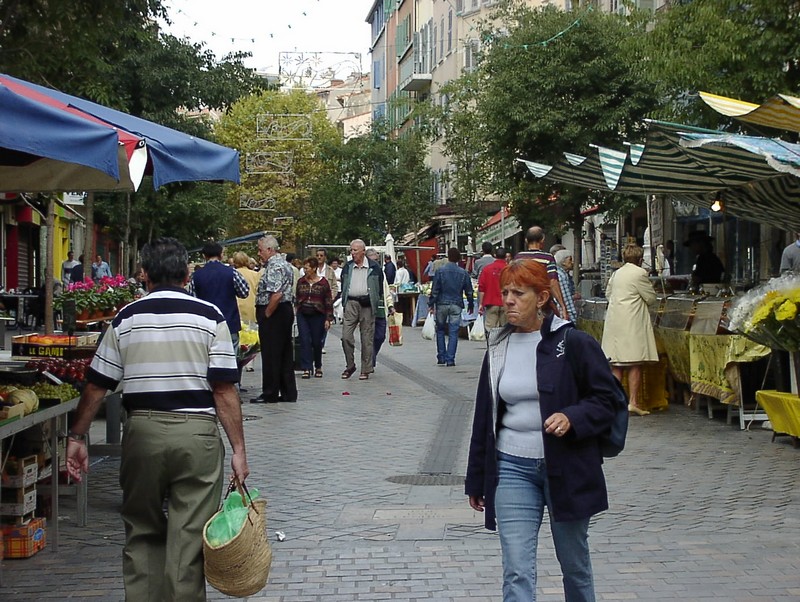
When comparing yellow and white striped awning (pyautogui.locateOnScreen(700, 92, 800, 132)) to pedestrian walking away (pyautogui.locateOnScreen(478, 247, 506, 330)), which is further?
pedestrian walking away (pyautogui.locateOnScreen(478, 247, 506, 330))

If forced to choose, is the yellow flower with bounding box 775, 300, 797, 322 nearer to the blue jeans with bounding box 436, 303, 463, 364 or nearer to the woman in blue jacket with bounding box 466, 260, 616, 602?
the woman in blue jacket with bounding box 466, 260, 616, 602

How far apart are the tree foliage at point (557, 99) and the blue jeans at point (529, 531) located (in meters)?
25.0

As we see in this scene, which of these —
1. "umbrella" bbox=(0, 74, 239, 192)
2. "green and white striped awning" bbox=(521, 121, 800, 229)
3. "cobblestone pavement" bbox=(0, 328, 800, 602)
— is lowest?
"cobblestone pavement" bbox=(0, 328, 800, 602)

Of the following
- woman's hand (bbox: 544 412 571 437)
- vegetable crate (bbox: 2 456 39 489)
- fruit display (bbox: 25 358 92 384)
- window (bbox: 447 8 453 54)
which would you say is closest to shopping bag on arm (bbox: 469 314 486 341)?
fruit display (bbox: 25 358 92 384)

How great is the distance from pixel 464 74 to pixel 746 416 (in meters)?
29.8

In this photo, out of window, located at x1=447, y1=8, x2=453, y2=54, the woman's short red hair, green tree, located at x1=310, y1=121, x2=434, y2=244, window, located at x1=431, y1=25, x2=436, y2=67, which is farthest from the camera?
window, located at x1=431, y1=25, x2=436, y2=67

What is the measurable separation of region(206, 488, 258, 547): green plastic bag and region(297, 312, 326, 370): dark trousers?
1289 centimetres

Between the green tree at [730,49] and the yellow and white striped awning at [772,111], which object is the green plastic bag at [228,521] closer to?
the yellow and white striped awning at [772,111]

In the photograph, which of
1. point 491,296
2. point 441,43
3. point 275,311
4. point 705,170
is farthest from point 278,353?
point 441,43

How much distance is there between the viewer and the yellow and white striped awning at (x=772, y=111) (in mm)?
10320

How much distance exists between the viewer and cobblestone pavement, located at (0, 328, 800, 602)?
657cm

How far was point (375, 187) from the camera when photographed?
185 ft

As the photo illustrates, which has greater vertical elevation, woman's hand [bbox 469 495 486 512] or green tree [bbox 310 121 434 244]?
green tree [bbox 310 121 434 244]

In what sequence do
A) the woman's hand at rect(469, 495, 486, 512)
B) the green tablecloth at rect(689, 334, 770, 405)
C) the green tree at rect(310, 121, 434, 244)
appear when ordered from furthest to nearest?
the green tree at rect(310, 121, 434, 244)
the green tablecloth at rect(689, 334, 770, 405)
the woman's hand at rect(469, 495, 486, 512)
